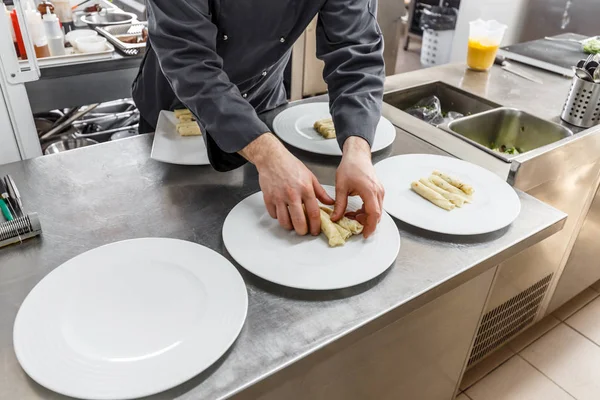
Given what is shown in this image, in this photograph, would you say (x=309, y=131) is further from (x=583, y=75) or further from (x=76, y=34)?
(x=76, y=34)

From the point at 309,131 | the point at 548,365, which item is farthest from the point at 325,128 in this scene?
the point at 548,365

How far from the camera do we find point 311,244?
89 centimetres

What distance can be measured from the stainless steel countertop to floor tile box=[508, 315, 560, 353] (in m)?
0.94

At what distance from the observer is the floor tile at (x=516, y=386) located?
1.65 meters

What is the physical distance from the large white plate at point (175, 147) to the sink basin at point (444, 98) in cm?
78

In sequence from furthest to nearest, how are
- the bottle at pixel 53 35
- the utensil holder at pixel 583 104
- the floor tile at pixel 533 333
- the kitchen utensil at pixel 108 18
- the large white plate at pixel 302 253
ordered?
1. the kitchen utensil at pixel 108 18
2. the bottle at pixel 53 35
3. the floor tile at pixel 533 333
4. the utensil holder at pixel 583 104
5. the large white plate at pixel 302 253

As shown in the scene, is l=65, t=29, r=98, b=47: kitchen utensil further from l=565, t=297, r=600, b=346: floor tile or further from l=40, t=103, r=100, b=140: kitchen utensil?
l=565, t=297, r=600, b=346: floor tile

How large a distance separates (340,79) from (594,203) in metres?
1.07

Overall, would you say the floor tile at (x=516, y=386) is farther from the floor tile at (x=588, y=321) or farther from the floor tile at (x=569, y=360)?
the floor tile at (x=588, y=321)

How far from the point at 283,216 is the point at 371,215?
164 mm

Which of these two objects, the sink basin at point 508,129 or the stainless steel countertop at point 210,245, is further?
the sink basin at point 508,129

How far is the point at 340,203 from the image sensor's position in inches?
37.3

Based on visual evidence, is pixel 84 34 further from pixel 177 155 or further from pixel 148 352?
pixel 148 352

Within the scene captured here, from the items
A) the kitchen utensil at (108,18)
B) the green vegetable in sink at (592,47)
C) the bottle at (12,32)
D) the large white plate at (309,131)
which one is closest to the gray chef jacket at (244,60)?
the large white plate at (309,131)
